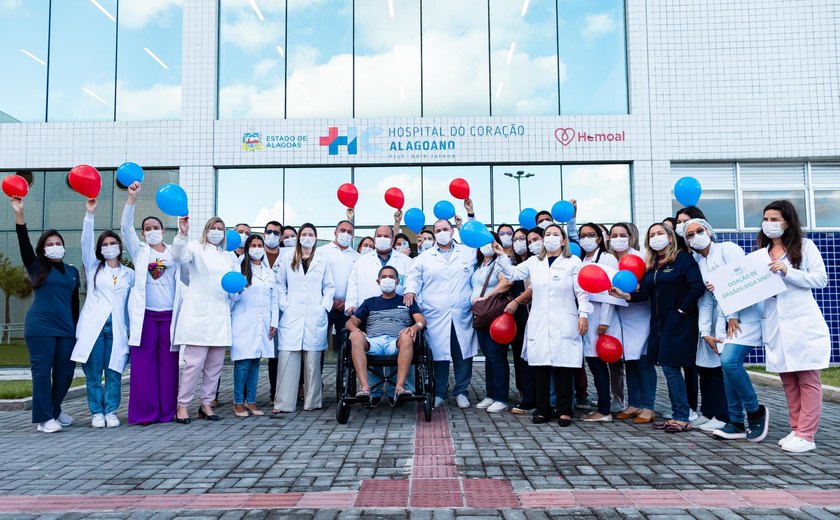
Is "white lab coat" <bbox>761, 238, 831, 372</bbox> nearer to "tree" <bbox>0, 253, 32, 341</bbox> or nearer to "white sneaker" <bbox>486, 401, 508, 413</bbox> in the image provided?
"white sneaker" <bbox>486, 401, 508, 413</bbox>

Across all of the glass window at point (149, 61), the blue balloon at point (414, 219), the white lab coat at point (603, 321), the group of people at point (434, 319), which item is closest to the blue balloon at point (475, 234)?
the group of people at point (434, 319)

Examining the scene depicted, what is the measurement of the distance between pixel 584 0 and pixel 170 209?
402 inches

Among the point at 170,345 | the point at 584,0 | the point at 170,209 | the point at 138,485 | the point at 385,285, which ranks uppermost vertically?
the point at 584,0

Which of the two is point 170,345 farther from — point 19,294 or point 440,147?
point 19,294

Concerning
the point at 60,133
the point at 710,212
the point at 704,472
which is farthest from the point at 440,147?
the point at 704,472

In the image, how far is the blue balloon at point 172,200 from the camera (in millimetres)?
5910

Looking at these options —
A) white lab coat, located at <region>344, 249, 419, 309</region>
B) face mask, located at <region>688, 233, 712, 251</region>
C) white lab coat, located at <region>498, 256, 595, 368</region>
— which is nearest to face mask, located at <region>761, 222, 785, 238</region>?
face mask, located at <region>688, 233, 712, 251</region>

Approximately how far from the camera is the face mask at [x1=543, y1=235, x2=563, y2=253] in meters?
5.80

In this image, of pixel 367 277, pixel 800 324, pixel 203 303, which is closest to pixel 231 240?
pixel 203 303

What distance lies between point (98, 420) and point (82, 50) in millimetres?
10256

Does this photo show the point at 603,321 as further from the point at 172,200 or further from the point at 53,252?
the point at 53,252

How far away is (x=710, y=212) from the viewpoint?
12312 mm

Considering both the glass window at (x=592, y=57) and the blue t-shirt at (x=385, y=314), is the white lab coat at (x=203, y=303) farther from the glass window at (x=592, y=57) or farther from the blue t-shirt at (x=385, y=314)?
the glass window at (x=592, y=57)

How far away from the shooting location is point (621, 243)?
5.99 m
